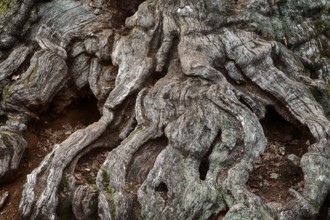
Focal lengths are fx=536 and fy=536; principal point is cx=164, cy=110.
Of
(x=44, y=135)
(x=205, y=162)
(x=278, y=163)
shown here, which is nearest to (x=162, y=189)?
(x=205, y=162)

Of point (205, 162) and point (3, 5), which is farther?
point (3, 5)

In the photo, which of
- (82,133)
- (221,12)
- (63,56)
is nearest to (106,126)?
(82,133)

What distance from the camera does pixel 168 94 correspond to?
648cm

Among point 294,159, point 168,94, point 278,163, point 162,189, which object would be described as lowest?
point 278,163

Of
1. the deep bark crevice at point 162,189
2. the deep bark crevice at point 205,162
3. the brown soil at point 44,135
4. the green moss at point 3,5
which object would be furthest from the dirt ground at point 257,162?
the green moss at point 3,5

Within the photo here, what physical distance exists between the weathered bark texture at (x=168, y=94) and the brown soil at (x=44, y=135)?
0.17 m

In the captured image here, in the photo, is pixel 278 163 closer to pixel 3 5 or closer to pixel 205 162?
pixel 205 162

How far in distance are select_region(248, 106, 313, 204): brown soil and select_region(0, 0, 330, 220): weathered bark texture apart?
0.66ft

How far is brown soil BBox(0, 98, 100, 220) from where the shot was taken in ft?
21.1

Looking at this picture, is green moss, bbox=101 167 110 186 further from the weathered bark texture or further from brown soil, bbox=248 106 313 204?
brown soil, bbox=248 106 313 204

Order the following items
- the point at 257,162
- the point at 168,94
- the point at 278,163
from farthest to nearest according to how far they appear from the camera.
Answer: the point at 168,94 < the point at 278,163 < the point at 257,162

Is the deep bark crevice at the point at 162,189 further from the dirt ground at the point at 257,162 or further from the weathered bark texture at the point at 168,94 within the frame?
the dirt ground at the point at 257,162

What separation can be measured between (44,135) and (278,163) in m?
3.16

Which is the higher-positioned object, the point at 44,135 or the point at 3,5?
the point at 3,5
